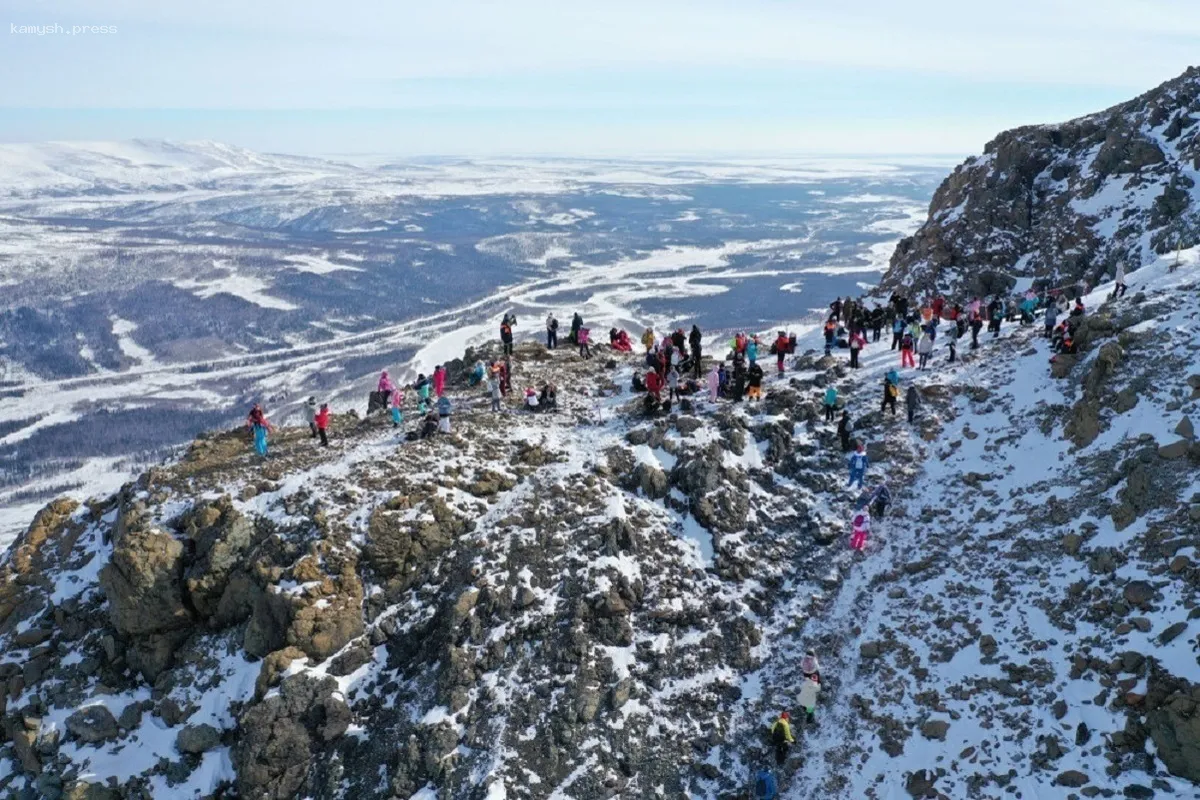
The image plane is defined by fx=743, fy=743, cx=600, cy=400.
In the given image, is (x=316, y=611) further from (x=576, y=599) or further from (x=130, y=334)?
(x=130, y=334)

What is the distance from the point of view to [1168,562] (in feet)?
67.2

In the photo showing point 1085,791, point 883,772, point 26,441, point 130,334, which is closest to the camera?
point 1085,791

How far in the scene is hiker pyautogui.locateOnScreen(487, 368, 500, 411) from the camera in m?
33.1

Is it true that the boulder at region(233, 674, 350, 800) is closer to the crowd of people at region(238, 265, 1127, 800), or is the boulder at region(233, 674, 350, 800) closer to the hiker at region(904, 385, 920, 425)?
the crowd of people at region(238, 265, 1127, 800)

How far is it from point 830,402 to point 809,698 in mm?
14136

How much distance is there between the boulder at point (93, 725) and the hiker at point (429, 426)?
1367 centimetres

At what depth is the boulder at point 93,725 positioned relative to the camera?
76.6ft

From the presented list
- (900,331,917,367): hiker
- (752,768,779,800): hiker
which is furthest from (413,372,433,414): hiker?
(900,331,917,367): hiker

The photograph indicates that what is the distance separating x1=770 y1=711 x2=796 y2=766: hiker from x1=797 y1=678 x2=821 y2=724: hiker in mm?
797

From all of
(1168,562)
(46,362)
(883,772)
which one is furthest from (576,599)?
(46,362)

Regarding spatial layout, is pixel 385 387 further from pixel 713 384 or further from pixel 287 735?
pixel 287 735

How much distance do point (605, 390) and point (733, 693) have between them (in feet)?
55.4

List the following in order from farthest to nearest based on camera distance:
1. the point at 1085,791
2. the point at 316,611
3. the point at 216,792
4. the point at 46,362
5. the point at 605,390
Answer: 1. the point at 46,362
2. the point at 605,390
3. the point at 316,611
4. the point at 216,792
5. the point at 1085,791

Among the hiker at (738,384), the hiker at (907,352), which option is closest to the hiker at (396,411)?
the hiker at (738,384)
